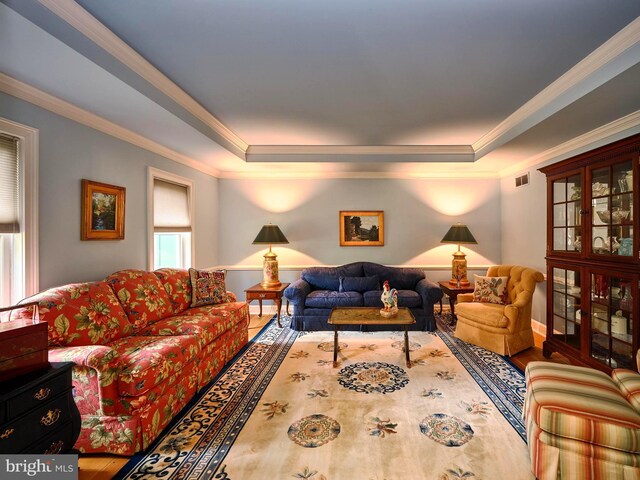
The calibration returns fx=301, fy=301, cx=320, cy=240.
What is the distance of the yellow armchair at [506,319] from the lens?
3.40 metres

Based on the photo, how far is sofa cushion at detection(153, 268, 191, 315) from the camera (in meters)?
3.36

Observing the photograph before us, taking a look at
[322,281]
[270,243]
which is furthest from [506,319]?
[270,243]

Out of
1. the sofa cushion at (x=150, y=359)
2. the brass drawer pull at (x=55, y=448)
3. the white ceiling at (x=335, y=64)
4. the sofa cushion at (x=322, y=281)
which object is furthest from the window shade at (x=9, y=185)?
the sofa cushion at (x=322, y=281)

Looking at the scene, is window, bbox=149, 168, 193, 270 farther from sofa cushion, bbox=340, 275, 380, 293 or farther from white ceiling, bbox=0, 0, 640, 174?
sofa cushion, bbox=340, 275, 380, 293

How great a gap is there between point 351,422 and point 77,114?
347cm

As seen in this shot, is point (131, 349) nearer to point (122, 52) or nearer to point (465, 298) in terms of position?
point (122, 52)

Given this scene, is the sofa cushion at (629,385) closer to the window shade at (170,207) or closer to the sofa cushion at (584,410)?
the sofa cushion at (584,410)

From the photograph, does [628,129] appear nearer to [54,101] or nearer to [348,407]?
[348,407]

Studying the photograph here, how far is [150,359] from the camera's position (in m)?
2.06

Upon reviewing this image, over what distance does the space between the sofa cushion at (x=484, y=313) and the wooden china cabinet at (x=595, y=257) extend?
1.67 feet

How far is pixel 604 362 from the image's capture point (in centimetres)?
271

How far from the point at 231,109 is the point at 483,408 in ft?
12.0

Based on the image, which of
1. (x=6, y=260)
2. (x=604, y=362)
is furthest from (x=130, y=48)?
(x=604, y=362)

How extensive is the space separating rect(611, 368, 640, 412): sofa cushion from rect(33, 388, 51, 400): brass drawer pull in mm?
3213
